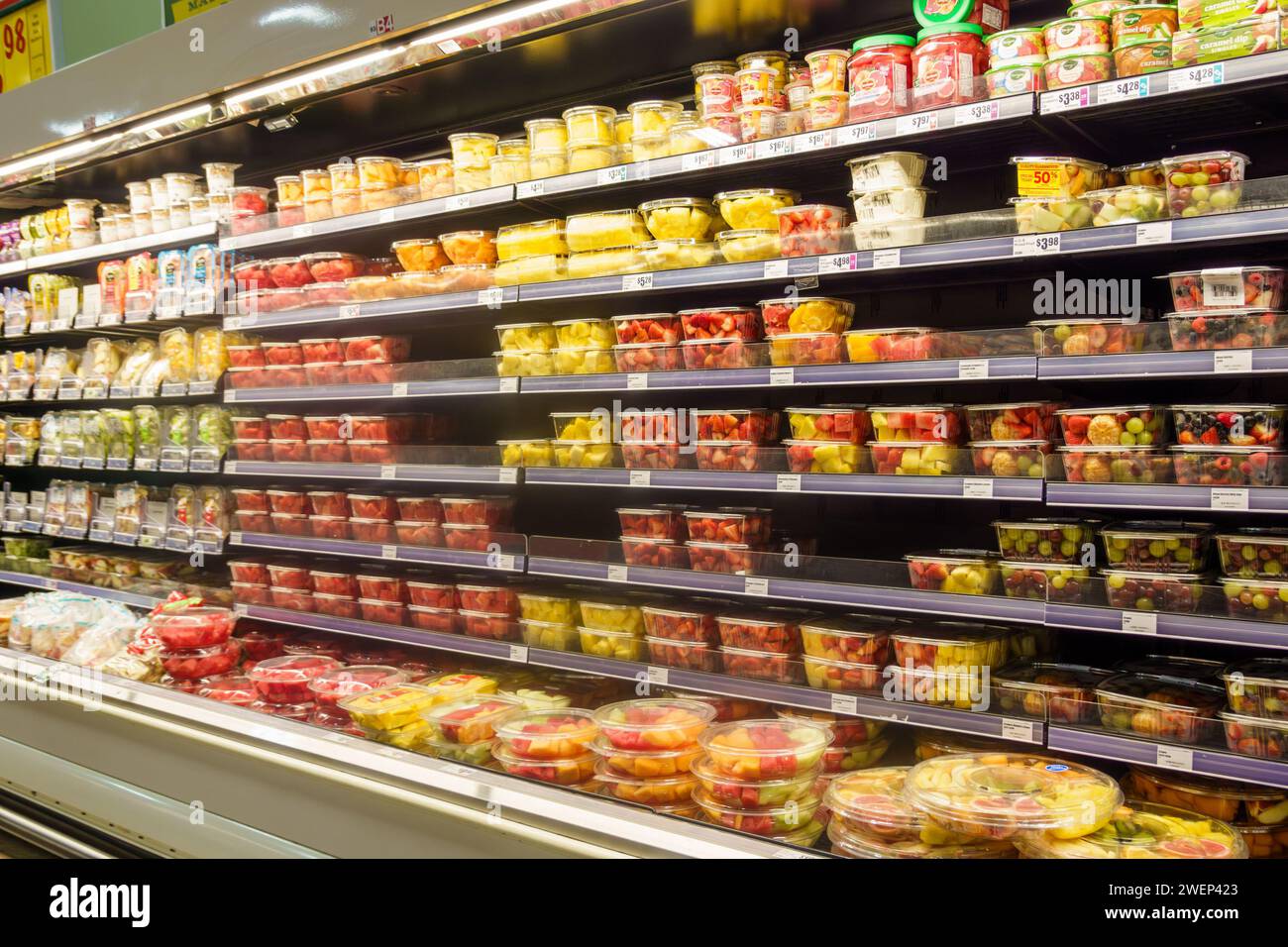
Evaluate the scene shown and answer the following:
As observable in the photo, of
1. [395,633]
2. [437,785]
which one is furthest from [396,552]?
[437,785]

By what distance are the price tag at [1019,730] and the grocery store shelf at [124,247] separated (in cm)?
364

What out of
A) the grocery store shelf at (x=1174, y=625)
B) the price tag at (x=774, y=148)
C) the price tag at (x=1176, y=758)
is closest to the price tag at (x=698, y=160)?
the price tag at (x=774, y=148)

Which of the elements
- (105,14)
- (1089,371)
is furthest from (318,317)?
(105,14)

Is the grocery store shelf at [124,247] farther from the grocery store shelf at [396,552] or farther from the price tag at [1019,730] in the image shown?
the price tag at [1019,730]

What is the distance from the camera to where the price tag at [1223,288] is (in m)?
2.18

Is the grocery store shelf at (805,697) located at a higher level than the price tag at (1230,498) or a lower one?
lower

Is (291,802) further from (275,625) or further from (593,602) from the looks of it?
(275,625)

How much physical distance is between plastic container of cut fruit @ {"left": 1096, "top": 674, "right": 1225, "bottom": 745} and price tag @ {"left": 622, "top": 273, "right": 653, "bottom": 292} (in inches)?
63.9

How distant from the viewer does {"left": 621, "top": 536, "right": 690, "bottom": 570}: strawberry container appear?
307 centimetres

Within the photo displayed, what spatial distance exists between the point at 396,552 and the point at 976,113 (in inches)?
96.4

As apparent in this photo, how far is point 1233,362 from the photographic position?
2.15 metres

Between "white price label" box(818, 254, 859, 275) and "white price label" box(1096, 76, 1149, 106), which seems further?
"white price label" box(818, 254, 859, 275)

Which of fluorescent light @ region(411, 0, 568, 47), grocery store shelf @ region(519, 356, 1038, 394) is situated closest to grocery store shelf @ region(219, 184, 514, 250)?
fluorescent light @ region(411, 0, 568, 47)

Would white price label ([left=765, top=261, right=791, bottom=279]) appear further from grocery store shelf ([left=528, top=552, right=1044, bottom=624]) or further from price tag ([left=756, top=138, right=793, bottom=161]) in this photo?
grocery store shelf ([left=528, top=552, right=1044, bottom=624])
